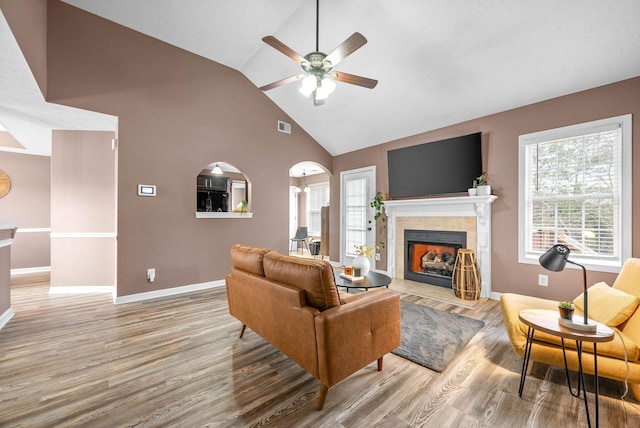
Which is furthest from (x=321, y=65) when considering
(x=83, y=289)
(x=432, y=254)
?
(x=83, y=289)

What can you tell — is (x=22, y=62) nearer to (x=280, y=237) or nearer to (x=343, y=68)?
(x=343, y=68)

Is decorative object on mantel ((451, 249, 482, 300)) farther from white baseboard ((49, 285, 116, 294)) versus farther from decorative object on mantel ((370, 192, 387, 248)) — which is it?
white baseboard ((49, 285, 116, 294))

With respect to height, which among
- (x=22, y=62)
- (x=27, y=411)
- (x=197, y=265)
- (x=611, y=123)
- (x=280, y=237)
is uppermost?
(x=22, y=62)

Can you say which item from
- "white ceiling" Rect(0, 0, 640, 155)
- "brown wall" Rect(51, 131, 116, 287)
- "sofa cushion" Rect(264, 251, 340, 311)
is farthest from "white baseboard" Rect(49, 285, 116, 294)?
"white ceiling" Rect(0, 0, 640, 155)

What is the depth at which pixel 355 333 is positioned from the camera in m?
1.69

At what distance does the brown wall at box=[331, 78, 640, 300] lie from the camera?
280 cm

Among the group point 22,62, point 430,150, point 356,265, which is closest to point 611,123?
point 430,150

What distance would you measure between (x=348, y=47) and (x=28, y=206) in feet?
23.6

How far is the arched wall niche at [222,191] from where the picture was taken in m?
4.68

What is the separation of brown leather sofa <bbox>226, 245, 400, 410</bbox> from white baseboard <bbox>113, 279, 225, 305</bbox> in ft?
7.89

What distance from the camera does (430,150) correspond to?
4250mm

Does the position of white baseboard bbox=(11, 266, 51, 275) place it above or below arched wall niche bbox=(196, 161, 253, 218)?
below

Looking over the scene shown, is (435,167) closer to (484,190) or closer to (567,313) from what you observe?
(484,190)

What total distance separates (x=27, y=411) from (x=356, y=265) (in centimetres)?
263
